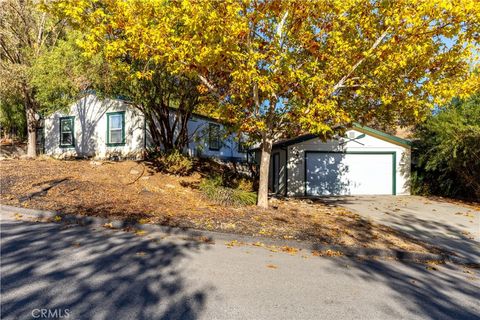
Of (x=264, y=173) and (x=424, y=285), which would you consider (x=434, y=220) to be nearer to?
(x=264, y=173)

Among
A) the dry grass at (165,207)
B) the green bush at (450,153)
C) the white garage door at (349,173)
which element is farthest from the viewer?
the white garage door at (349,173)

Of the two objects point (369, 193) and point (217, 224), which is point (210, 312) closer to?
→ point (217, 224)

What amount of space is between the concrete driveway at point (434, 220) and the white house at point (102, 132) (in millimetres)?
7785

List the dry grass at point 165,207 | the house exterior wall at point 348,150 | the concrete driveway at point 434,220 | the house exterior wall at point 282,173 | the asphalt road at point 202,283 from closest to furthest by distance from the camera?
1. the asphalt road at point 202,283
2. the dry grass at point 165,207
3. the concrete driveway at point 434,220
4. the house exterior wall at point 348,150
5. the house exterior wall at point 282,173

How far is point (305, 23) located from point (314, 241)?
5.77 meters

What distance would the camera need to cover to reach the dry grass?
24.6 feet

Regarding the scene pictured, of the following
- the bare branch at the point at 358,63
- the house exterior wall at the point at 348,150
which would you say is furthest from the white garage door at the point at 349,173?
the bare branch at the point at 358,63

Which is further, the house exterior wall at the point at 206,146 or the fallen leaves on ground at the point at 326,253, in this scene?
the house exterior wall at the point at 206,146

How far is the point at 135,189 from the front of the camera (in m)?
11.1

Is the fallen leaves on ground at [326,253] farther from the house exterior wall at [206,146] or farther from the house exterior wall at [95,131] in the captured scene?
the house exterior wall at [95,131]

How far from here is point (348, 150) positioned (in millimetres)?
17359

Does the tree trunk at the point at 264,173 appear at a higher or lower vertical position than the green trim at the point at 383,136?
lower

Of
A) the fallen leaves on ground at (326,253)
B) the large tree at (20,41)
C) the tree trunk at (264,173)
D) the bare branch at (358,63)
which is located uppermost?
the large tree at (20,41)

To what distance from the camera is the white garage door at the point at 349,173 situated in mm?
17094
